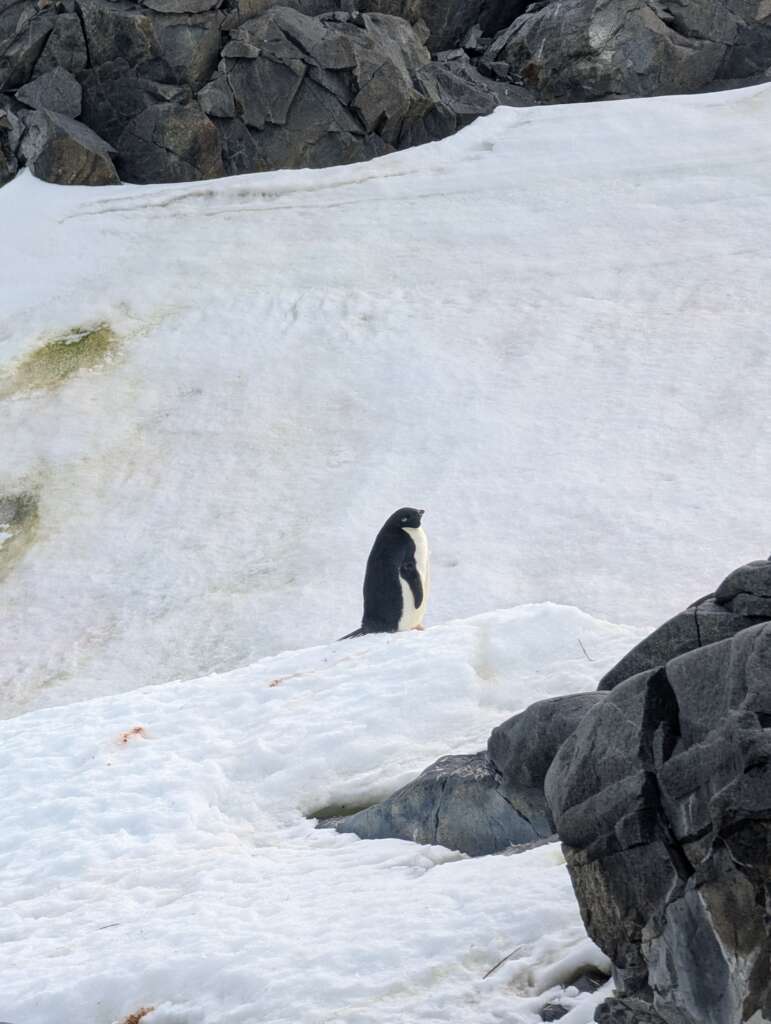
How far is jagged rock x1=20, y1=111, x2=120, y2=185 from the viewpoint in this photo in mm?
25484

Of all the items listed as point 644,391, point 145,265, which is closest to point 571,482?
point 644,391

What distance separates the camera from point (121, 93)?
1024 inches

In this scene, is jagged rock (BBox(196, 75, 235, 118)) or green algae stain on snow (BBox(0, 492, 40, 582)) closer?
green algae stain on snow (BBox(0, 492, 40, 582))

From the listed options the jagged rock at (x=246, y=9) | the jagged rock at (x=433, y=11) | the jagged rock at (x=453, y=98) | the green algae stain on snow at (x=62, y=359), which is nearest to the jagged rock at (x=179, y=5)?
the jagged rock at (x=246, y=9)

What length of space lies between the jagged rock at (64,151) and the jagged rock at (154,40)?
4.97 feet

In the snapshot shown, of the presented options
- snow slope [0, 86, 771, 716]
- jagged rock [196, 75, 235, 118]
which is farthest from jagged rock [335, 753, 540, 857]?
jagged rock [196, 75, 235, 118]

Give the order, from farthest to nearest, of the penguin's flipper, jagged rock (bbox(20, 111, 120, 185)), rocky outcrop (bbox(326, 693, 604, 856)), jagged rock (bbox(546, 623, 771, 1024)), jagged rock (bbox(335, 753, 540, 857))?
jagged rock (bbox(20, 111, 120, 185)) → the penguin's flipper → jagged rock (bbox(335, 753, 540, 857)) → rocky outcrop (bbox(326, 693, 604, 856)) → jagged rock (bbox(546, 623, 771, 1024))

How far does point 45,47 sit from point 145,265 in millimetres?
5453

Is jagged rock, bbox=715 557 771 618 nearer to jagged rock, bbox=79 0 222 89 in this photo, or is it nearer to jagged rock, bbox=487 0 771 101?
jagged rock, bbox=79 0 222 89

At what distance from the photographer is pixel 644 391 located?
2047 cm

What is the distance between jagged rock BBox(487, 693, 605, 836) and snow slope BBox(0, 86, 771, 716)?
9852mm

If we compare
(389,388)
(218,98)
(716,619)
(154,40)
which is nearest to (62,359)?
(389,388)

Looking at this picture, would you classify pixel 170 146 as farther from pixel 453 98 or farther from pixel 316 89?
pixel 453 98

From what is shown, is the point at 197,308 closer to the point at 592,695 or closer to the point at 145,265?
the point at 145,265
